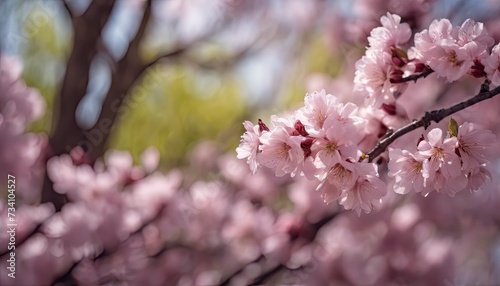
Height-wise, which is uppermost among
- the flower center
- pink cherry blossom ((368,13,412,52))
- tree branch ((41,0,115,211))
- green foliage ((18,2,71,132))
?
green foliage ((18,2,71,132))

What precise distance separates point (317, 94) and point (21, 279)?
0.95m

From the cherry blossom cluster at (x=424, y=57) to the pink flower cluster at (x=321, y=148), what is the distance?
0.44 ft

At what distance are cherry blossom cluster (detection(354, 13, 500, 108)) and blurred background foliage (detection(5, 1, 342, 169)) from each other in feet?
3.89

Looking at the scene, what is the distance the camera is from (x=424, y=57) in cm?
84

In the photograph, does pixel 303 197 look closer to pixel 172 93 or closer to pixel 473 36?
pixel 473 36

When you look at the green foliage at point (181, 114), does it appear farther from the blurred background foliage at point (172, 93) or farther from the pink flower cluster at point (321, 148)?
the pink flower cluster at point (321, 148)

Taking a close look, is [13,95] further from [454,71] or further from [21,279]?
[454,71]

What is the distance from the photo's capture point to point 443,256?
1759 mm

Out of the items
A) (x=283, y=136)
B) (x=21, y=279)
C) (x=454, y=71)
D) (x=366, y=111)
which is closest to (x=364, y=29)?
(x=366, y=111)

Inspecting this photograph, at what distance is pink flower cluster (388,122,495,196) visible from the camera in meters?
0.75

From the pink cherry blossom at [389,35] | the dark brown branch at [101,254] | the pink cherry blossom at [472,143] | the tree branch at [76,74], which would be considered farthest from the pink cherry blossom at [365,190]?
the tree branch at [76,74]

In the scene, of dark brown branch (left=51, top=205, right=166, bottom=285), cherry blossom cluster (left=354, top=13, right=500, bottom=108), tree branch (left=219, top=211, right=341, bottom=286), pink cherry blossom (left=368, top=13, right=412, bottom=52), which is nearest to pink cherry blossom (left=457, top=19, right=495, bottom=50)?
cherry blossom cluster (left=354, top=13, right=500, bottom=108)

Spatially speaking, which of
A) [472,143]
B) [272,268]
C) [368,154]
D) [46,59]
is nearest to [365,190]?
[368,154]

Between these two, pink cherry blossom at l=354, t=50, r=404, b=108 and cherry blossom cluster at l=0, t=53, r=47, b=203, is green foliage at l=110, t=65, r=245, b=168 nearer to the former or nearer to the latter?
cherry blossom cluster at l=0, t=53, r=47, b=203
